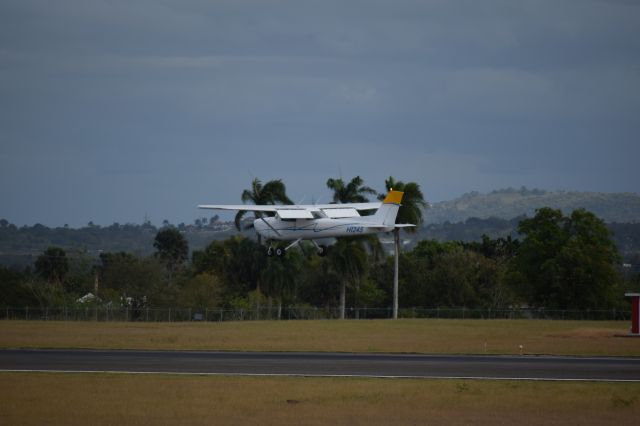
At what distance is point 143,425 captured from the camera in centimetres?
2669

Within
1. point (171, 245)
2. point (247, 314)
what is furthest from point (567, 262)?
point (171, 245)

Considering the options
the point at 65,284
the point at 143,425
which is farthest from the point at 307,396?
the point at 65,284

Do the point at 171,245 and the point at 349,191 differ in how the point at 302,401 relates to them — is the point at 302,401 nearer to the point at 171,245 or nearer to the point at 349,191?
the point at 349,191

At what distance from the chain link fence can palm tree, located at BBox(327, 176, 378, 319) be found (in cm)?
424

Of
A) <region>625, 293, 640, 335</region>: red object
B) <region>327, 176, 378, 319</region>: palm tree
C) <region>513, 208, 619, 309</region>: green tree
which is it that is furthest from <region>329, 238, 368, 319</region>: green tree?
<region>625, 293, 640, 335</region>: red object

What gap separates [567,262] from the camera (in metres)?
95.4

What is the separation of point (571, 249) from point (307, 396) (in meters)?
67.2

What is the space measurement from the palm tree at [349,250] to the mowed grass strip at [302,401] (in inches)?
2374

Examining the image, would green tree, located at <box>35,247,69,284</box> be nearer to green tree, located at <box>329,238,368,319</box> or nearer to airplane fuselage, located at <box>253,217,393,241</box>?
green tree, located at <box>329,238,368,319</box>

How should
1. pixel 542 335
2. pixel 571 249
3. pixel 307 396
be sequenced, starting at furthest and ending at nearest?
1. pixel 571 249
2. pixel 542 335
3. pixel 307 396

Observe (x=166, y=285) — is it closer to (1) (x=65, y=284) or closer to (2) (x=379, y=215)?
(1) (x=65, y=284)

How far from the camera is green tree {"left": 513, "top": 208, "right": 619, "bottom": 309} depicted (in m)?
Answer: 94.2

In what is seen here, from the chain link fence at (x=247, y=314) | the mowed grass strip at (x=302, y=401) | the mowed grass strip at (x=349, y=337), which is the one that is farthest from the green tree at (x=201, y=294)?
the mowed grass strip at (x=302, y=401)

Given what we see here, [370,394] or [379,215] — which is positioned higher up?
[379,215]
